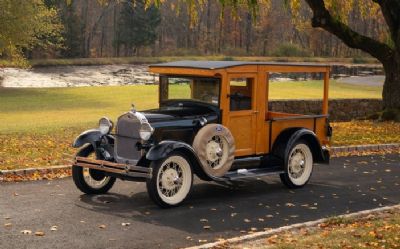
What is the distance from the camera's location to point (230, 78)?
964cm

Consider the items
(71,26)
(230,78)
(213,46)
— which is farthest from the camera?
(213,46)

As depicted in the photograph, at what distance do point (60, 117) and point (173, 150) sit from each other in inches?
721

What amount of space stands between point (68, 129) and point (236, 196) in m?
10.5

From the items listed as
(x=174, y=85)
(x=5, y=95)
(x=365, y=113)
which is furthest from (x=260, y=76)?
(x=5, y=95)

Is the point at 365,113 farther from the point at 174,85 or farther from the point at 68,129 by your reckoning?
the point at 174,85

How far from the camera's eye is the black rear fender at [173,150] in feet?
27.8

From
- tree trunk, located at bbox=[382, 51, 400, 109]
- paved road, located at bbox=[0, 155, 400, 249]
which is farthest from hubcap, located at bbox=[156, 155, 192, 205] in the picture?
tree trunk, located at bbox=[382, 51, 400, 109]

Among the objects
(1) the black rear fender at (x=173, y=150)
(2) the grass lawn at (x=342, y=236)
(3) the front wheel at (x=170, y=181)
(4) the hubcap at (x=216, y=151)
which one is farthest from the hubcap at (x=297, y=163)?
(2) the grass lawn at (x=342, y=236)

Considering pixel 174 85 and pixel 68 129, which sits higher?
pixel 174 85

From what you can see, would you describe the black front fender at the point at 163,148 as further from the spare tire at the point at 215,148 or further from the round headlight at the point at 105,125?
the round headlight at the point at 105,125

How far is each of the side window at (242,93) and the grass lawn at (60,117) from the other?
4201 millimetres

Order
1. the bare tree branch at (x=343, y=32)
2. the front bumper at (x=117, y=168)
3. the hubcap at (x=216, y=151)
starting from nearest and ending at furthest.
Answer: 1. the front bumper at (x=117, y=168)
2. the hubcap at (x=216, y=151)
3. the bare tree branch at (x=343, y=32)

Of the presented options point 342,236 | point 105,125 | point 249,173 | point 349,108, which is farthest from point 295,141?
point 349,108

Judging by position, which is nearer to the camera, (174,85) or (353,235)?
(353,235)
